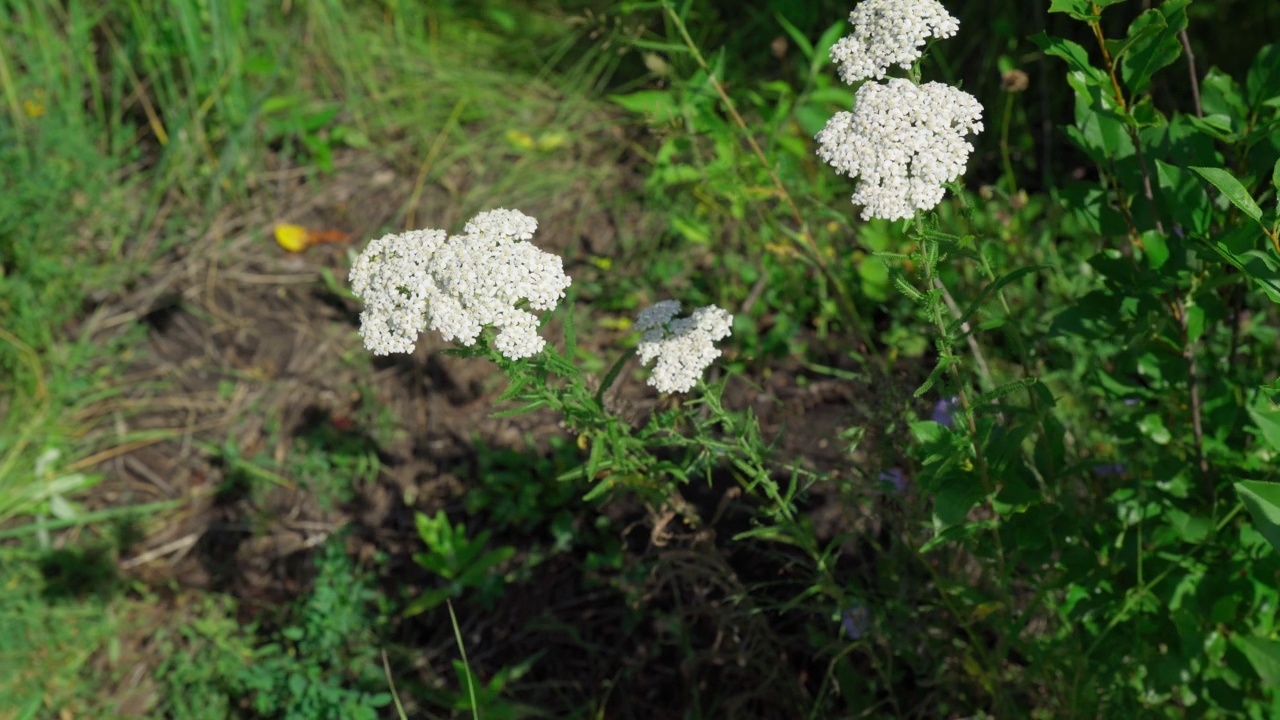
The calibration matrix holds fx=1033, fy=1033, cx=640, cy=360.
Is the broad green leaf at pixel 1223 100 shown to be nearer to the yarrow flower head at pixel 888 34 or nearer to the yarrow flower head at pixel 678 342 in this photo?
the yarrow flower head at pixel 888 34

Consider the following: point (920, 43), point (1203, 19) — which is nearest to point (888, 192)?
point (920, 43)

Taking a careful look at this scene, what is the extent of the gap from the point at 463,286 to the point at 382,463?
1.75m

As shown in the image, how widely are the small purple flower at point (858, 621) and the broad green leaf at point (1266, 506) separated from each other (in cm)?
83

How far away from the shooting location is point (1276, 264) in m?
1.24

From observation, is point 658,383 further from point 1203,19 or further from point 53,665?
point 1203,19

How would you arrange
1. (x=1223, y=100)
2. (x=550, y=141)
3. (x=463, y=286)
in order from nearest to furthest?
(x=463, y=286), (x=1223, y=100), (x=550, y=141)

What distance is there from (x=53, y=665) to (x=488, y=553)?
1.24 meters

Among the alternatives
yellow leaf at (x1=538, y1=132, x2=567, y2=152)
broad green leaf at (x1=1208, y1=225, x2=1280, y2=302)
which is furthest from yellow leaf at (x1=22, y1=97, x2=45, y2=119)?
broad green leaf at (x1=1208, y1=225, x2=1280, y2=302)

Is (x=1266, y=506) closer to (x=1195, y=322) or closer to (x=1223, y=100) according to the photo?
(x=1195, y=322)

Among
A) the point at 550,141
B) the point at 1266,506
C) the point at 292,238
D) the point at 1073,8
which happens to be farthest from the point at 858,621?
the point at 292,238

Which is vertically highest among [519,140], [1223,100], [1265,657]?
[1223,100]

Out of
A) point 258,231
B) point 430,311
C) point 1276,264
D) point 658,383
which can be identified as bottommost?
point 258,231

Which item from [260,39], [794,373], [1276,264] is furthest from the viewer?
[260,39]

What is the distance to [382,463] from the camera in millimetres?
3014
